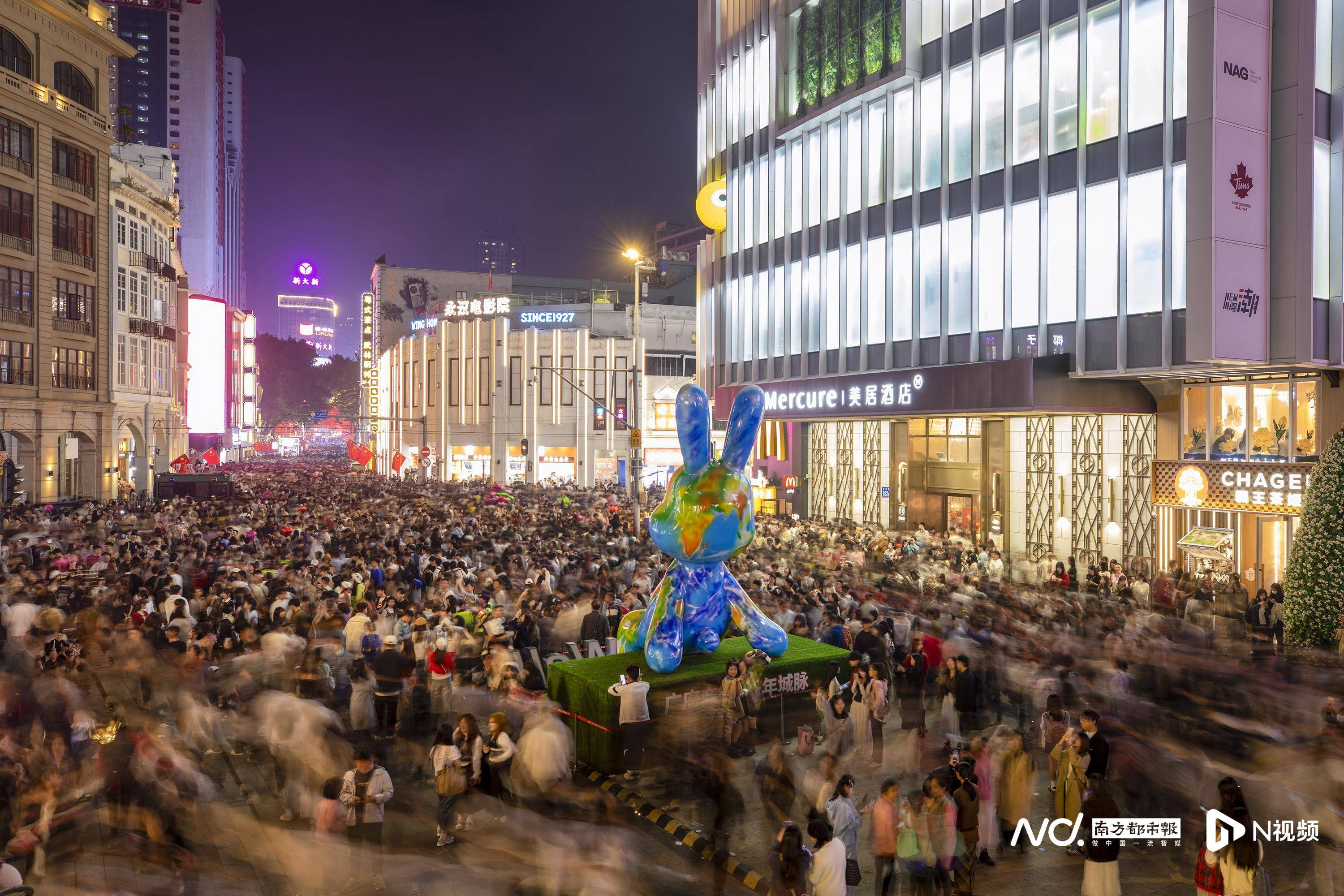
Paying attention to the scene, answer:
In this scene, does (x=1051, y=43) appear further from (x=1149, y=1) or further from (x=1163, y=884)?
(x=1163, y=884)

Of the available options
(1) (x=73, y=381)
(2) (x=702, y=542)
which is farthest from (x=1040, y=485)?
(1) (x=73, y=381)

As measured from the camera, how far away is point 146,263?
49.2m

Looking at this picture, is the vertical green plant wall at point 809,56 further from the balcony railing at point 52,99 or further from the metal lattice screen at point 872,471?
the balcony railing at point 52,99

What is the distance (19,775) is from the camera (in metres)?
8.03

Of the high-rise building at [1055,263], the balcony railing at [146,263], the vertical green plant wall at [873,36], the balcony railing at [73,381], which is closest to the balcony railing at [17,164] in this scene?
the balcony railing at [73,381]

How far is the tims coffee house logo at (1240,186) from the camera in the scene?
1847 cm

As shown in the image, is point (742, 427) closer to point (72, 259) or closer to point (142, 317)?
point (72, 259)

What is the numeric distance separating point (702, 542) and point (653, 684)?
6.44 feet

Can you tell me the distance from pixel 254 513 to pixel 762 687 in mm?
23187

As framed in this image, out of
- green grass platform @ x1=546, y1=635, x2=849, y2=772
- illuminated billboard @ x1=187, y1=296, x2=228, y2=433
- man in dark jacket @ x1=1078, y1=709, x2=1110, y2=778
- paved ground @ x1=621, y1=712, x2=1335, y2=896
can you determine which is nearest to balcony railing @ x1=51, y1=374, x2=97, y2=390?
illuminated billboard @ x1=187, y1=296, x2=228, y2=433

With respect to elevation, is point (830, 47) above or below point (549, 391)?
above

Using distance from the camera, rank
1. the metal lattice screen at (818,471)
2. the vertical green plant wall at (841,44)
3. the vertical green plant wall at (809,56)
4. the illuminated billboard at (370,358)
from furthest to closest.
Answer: the illuminated billboard at (370,358) < the metal lattice screen at (818,471) < the vertical green plant wall at (809,56) < the vertical green plant wall at (841,44)

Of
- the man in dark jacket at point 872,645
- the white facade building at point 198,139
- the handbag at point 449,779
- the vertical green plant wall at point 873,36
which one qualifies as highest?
the white facade building at point 198,139

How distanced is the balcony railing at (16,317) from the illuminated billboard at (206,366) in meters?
27.7
